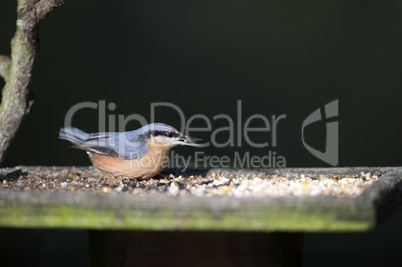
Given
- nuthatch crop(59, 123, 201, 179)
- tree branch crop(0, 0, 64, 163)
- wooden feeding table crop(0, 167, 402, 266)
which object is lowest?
wooden feeding table crop(0, 167, 402, 266)

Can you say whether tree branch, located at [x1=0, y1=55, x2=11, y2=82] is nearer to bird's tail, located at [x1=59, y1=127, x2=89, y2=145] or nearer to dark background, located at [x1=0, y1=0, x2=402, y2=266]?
bird's tail, located at [x1=59, y1=127, x2=89, y2=145]

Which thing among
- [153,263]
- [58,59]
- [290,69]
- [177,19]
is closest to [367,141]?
[290,69]

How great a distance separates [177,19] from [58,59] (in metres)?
1.30

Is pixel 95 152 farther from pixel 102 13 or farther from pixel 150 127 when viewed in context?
pixel 102 13

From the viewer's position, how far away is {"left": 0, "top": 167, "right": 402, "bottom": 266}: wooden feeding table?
208cm

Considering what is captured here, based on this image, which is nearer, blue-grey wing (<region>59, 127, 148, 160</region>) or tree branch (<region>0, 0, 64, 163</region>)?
tree branch (<region>0, 0, 64, 163</region>)

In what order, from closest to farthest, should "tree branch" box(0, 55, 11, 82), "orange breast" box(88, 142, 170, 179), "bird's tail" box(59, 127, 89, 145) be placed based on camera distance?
"tree branch" box(0, 55, 11, 82), "orange breast" box(88, 142, 170, 179), "bird's tail" box(59, 127, 89, 145)

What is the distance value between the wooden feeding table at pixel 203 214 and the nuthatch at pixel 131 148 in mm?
142

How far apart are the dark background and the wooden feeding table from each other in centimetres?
240

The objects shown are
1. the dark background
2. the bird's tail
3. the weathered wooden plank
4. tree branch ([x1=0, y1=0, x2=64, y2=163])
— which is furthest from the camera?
the dark background

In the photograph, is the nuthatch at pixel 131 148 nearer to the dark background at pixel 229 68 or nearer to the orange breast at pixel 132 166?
the orange breast at pixel 132 166

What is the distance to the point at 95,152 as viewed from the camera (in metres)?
3.69

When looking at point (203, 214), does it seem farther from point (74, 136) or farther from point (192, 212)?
point (74, 136)

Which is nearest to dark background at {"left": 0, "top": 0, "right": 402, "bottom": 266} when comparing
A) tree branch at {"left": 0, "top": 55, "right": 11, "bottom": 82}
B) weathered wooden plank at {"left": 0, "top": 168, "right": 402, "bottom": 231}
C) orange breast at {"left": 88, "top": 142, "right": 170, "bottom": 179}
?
orange breast at {"left": 88, "top": 142, "right": 170, "bottom": 179}
